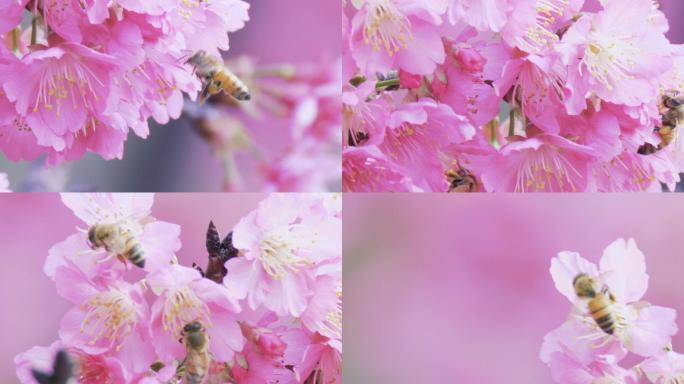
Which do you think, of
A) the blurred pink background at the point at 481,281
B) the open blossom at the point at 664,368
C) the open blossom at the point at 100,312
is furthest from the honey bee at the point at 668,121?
the open blossom at the point at 100,312

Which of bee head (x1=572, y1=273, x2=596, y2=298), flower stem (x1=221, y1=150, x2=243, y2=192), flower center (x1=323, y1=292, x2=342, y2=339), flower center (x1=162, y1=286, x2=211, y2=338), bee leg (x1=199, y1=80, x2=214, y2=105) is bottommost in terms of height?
bee head (x1=572, y1=273, x2=596, y2=298)

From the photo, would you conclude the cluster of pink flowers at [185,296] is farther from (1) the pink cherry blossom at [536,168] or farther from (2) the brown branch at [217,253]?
(1) the pink cherry blossom at [536,168]

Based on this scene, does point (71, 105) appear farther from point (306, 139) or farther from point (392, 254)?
point (392, 254)

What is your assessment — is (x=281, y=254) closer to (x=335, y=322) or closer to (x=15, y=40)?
(x=335, y=322)

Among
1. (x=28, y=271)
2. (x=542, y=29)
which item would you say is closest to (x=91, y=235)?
(x=28, y=271)

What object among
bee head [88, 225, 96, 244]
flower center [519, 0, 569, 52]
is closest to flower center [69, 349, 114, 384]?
bee head [88, 225, 96, 244]

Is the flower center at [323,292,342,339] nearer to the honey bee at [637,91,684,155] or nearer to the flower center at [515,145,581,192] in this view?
the flower center at [515,145,581,192]
